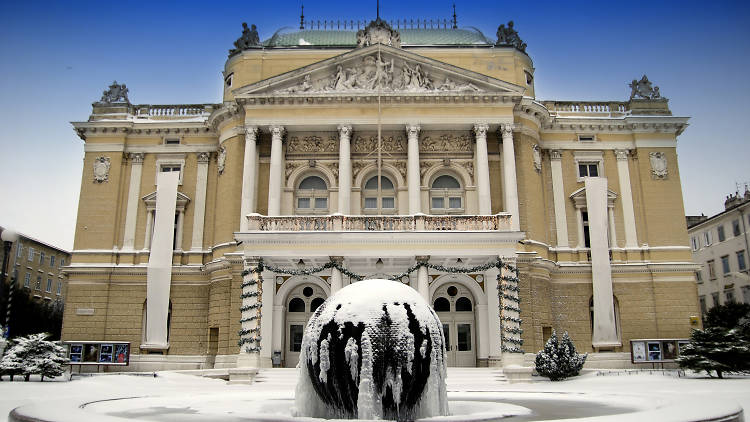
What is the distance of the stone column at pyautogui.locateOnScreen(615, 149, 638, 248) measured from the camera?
36344 millimetres

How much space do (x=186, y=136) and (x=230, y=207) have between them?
21.4 feet

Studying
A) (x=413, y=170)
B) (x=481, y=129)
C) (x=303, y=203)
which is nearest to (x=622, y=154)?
(x=481, y=129)

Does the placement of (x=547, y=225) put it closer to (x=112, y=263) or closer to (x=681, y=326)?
(x=681, y=326)

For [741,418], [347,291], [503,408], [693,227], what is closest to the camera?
[741,418]

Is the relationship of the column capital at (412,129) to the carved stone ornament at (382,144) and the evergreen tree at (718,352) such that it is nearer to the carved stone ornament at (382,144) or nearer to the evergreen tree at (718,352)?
the carved stone ornament at (382,144)

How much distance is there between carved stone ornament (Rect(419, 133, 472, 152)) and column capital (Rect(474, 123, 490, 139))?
1.28 metres

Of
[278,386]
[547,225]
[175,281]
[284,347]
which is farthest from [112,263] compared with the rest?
[547,225]

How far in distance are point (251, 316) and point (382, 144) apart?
12.1 m

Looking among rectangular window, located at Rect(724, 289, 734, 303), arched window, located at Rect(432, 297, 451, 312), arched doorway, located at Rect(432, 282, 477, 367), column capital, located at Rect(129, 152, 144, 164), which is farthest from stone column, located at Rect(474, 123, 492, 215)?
rectangular window, located at Rect(724, 289, 734, 303)

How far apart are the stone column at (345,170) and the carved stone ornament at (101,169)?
14.1 meters

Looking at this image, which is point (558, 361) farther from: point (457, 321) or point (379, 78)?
point (379, 78)

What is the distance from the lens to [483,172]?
32969mm

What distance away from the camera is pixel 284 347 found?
3206 centimetres

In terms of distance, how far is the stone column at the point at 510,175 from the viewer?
3259 centimetres
